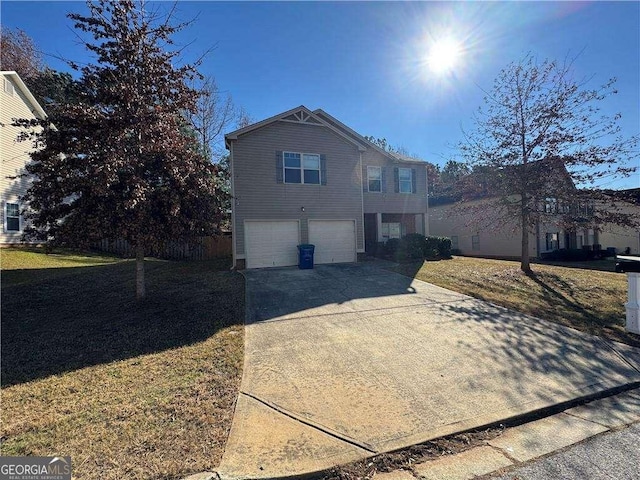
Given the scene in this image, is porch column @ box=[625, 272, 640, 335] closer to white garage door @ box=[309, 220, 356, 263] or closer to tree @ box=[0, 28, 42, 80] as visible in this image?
white garage door @ box=[309, 220, 356, 263]

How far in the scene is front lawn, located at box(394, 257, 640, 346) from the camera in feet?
24.4

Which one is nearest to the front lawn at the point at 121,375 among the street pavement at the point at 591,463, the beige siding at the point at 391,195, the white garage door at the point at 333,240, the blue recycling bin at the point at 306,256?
the street pavement at the point at 591,463

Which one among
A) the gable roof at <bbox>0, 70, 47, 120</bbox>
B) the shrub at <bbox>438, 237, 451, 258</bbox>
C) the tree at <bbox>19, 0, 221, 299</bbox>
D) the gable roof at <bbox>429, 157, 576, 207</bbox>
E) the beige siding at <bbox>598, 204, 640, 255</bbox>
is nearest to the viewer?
the tree at <bbox>19, 0, 221, 299</bbox>

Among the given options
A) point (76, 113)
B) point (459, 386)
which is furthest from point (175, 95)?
point (459, 386)

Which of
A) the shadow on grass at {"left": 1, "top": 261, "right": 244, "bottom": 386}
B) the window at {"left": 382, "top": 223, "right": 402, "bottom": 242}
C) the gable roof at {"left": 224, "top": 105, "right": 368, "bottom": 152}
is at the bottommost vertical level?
the shadow on grass at {"left": 1, "top": 261, "right": 244, "bottom": 386}

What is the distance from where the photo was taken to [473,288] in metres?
10.3

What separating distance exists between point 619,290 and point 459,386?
992 cm

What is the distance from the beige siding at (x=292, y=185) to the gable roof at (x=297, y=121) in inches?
6.4

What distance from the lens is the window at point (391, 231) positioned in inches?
714

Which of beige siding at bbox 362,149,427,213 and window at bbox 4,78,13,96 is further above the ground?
window at bbox 4,78,13,96

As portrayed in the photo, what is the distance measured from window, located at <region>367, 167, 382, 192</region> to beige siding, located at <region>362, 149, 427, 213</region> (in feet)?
0.66

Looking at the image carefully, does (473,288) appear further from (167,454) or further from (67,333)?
(67,333)

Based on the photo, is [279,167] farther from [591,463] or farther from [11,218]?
[11,218]

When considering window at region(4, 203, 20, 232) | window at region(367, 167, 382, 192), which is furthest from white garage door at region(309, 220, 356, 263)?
window at region(4, 203, 20, 232)
